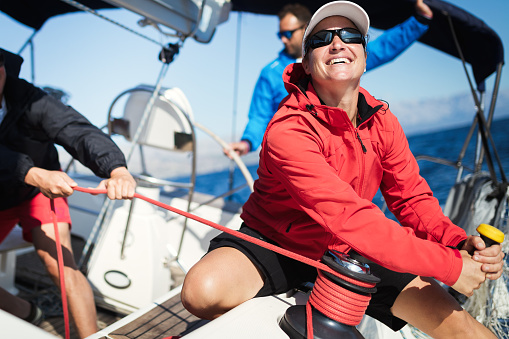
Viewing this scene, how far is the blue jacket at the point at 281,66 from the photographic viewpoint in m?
2.54

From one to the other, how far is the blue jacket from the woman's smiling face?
1.07m

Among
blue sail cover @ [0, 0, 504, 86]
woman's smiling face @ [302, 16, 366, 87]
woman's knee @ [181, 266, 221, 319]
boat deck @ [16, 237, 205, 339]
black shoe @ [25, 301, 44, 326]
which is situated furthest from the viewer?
blue sail cover @ [0, 0, 504, 86]

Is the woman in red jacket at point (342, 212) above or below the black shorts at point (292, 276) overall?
above

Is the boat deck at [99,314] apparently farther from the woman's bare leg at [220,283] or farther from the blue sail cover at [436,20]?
the blue sail cover at [436,20]

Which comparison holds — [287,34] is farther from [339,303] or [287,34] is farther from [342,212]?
[339,303]

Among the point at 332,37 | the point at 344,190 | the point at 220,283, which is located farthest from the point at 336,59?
the point at 220,283

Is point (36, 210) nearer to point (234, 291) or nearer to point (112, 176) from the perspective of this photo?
point (112, 176)

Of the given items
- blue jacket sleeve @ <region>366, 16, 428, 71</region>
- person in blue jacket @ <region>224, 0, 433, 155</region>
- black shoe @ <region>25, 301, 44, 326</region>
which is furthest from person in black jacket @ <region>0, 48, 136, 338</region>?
blue jacket sleeve @ <region>366, 16, 428, 71</region>

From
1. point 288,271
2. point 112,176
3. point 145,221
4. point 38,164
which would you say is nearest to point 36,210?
point 38,164

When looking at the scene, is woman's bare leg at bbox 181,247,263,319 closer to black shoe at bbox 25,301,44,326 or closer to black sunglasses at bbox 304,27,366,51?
black sunglasses at bbox 304,27,366,51

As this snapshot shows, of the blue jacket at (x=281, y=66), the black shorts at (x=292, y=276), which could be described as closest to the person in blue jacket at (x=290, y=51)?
the blue jacket at (x=281, y=66)

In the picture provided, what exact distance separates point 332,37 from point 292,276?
Answer: 0.85 meters

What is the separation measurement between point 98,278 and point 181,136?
989 mm

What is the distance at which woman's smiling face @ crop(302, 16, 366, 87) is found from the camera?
1.35 m
